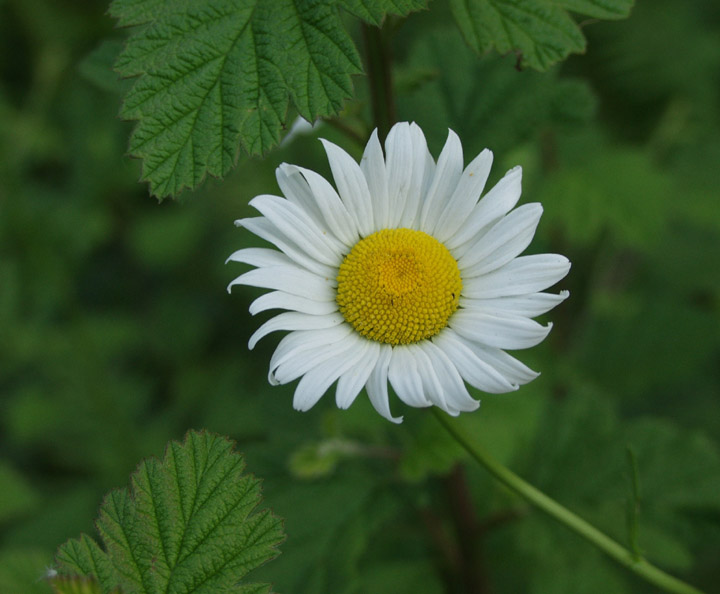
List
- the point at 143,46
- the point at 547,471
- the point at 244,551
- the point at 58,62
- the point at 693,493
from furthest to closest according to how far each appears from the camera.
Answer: the point at 58,62 → the point at 547,471 → the point at 693,493 → the point at 143,46 → the point at 244,551

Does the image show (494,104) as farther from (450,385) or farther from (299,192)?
(450,385)

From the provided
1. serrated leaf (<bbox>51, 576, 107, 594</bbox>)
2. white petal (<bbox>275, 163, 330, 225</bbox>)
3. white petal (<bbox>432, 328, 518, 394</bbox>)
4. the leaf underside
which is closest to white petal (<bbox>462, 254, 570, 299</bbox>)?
Answer: white petal (<bbox>432, 328, 518, 394</bbox>)

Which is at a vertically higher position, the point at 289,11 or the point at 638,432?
the point at 289,11

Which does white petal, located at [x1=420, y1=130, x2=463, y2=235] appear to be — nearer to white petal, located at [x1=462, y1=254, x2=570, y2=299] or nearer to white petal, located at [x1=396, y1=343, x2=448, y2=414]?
white petal, located at [x1=462, y1=254, x2=570, y2=299]

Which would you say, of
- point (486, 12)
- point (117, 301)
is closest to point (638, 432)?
point (486, 12)

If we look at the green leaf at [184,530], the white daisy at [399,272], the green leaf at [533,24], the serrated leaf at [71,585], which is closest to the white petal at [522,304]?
the white daisy at [399,272]

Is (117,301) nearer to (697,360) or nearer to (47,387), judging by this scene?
(47,387)
